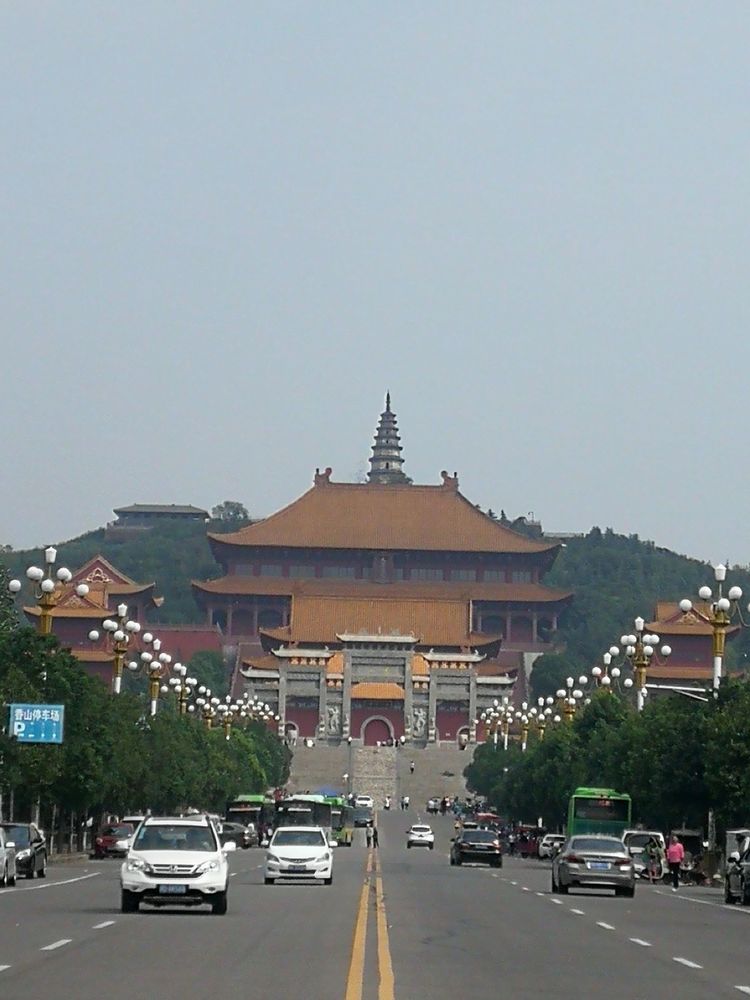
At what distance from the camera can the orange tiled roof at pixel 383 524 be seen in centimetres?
13462

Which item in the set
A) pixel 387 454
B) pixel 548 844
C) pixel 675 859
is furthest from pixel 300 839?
pixel 387 454

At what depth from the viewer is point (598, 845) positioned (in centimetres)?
3344

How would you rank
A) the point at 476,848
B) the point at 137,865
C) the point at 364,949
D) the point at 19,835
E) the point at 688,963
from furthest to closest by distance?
the point at 476,848
the point at 19,835
the point at 137,865
the point at 364,949
the point at 688,963

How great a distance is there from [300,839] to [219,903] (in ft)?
34.5

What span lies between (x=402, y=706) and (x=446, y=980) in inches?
4254

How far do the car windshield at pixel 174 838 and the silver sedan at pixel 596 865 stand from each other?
417 inches

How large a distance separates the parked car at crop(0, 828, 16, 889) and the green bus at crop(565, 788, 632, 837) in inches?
790

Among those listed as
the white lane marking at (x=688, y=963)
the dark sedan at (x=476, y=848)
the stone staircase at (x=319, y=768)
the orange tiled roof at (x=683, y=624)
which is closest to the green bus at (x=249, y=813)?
the dark sedan at (x=476, y=848)

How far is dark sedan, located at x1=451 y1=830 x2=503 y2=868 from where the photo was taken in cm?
4875

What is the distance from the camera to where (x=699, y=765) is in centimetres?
4609

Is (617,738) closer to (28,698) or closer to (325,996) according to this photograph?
(28,698)

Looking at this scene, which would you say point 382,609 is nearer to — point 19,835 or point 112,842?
point 112,842

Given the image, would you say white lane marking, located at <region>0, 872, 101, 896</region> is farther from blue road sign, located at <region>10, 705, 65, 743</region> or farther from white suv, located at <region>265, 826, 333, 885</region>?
white suv, located at <region>265, 826, 333, 885</region>

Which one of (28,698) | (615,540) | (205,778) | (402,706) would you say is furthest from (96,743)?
(615,540)
